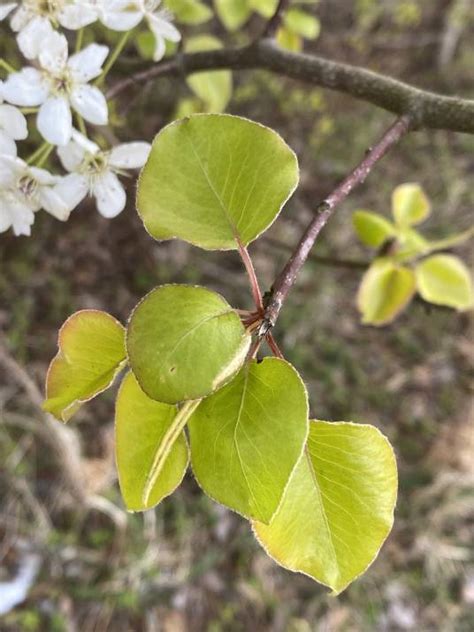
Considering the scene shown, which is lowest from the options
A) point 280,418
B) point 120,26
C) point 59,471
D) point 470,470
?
point 470,470

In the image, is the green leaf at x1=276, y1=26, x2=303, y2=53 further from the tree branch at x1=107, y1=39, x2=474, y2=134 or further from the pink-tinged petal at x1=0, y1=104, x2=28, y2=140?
the pink-tinged petal at x1=0, y1=104, x2=28, y2=140

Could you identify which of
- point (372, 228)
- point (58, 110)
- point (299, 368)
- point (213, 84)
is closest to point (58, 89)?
point (58, 110)

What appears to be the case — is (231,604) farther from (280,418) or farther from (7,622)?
(280,418)

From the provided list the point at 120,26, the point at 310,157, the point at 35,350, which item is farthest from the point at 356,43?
the point at 120,26

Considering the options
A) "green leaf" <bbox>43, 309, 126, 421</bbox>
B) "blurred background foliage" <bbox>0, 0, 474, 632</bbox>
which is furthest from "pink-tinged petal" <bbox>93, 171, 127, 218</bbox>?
"blurred background foliage" <bbox>0, 0, 474, 632</bbox>

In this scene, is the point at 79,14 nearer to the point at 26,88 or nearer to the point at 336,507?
the point at 26,88

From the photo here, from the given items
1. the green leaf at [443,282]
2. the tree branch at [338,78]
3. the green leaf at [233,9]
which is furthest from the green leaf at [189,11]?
the green leaf at [443,282]
